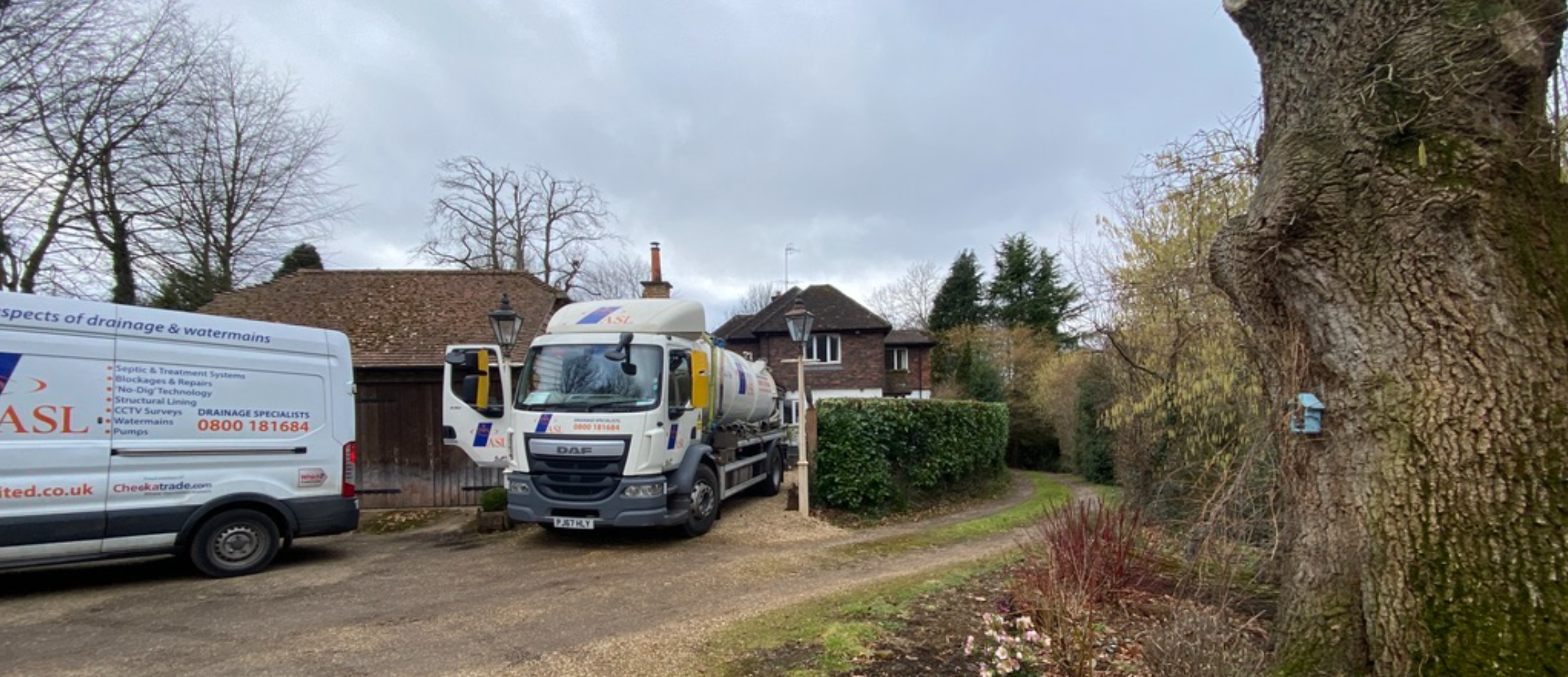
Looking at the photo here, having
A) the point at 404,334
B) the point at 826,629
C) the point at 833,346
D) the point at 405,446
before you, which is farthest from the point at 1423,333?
the point at 833,346

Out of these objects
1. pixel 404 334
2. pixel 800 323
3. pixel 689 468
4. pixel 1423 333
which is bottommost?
pixel 689 468

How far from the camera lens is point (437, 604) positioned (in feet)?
20.8

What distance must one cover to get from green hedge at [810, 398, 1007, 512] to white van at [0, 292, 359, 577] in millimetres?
6428

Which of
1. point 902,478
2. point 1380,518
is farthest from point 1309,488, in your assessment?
point 902,478

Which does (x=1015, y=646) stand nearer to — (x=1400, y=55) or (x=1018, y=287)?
(x=1400, y=55)

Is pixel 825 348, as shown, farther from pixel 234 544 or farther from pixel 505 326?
pixel 234 544

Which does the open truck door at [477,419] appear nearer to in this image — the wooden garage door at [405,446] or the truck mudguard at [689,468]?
the truck mudguard at [689,468]

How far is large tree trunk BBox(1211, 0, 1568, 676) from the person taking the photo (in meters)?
2.87

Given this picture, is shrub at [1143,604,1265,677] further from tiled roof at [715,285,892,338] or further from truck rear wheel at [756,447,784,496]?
tiled roof at [715,285,892,338]

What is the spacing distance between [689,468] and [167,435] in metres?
5.30

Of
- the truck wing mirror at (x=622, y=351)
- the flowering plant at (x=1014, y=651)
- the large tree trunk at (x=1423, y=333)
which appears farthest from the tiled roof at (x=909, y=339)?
the large tree trunk at (x=1423, y=333)

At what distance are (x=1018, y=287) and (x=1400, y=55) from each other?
1549 inches

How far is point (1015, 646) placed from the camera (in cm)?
369

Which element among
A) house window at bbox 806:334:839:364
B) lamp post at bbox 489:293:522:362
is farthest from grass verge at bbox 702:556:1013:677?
house window at bbox 806:334:839:364
